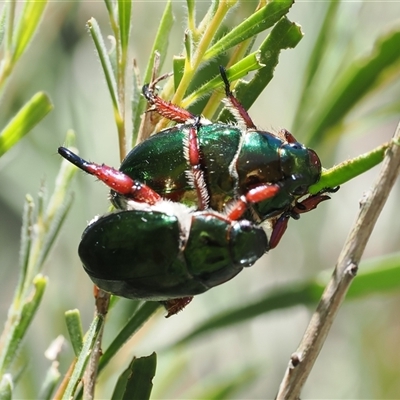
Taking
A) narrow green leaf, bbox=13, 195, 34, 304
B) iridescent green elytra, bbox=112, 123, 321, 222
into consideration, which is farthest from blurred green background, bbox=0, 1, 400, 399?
narrow green leaf, bbox=13, 195, 34, 304

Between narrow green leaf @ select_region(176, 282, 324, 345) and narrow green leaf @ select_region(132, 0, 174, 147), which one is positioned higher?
narrow green leaf @ select_region(132, 0, 174, 147)

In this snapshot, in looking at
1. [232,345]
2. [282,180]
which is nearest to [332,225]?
[232,345]

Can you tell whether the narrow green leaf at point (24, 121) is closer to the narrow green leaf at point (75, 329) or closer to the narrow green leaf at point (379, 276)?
the narrow green leaf at point (75, 329)

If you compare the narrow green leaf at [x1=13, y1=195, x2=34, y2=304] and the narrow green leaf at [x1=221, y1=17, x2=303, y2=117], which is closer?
the narrow green leaf at [x1=221, y1=17, x2=303, y2=117]

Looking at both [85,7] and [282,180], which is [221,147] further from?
[85,7]

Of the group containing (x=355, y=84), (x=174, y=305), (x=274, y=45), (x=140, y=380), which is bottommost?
(x=140, y=380)

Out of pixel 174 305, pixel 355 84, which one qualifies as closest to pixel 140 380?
pixel 174 305

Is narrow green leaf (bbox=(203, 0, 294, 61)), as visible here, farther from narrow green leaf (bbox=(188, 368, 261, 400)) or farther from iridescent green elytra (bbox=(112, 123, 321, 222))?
narrow green leaf (bbox=(188, 368, 261, 400))

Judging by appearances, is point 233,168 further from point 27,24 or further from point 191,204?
point 27,24

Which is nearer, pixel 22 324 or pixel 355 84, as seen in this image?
pixel 22 324
